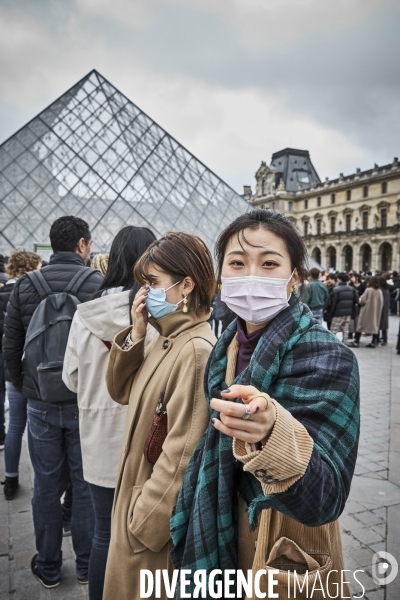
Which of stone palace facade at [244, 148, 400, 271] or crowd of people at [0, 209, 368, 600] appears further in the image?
stone palace facade at [244, 148, 400, 271]

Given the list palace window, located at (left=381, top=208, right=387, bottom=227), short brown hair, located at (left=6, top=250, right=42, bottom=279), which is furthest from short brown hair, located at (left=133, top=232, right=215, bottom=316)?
palace window, located at (left=381, top=208, right=387, bottom=227)

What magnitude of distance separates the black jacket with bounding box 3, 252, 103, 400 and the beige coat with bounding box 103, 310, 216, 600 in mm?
1007

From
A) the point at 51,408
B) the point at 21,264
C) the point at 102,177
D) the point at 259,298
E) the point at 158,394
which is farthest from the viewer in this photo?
the point at 102,177

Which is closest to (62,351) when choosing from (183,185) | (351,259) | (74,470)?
(74,470)

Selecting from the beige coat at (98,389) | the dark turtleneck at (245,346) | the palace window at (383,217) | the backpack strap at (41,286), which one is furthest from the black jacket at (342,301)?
the palace window at (383,217)

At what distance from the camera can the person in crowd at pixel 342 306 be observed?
9984 mm

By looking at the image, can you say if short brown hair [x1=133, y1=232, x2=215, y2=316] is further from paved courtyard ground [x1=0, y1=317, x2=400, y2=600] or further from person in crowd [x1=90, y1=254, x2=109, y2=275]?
paved courtyard ground [x1=0, y1=317, x2=400, y2=600]

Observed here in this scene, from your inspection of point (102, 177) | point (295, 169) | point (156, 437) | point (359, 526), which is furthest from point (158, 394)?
point (295, 169)

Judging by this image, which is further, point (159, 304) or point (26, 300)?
point (26, 300)

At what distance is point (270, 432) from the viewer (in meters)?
0.83

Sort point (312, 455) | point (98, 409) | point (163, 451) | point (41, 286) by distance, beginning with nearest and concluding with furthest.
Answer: point (312, 455), point (163, 451), point (98, 409), point (41, 286)

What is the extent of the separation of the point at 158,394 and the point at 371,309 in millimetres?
9899

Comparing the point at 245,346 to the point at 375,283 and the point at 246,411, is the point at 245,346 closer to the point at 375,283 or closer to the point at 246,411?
the point at 246,411

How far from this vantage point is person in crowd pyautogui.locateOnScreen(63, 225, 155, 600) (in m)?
1.92
